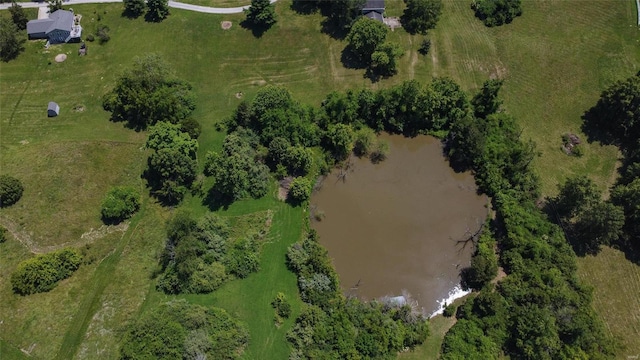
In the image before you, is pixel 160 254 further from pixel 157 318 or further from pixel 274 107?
pixel 274 107

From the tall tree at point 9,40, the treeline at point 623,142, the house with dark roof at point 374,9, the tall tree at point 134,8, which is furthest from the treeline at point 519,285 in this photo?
the tall tree at point 9,40

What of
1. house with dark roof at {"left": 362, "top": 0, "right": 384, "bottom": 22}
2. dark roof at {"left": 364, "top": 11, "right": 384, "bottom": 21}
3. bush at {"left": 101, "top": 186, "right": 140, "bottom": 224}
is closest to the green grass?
dark roof at {"left": 364, "top": 11, "right": 384, "bottom": 21}

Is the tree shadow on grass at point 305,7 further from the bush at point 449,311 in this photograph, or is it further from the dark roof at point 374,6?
the bush at point 449,311

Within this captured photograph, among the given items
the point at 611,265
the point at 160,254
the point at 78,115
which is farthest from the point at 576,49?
the point at 78,115

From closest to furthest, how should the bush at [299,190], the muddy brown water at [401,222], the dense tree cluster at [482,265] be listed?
the dense tree cluster at [482,265], the muddy brown water at [401,222], the bush at [299,190]

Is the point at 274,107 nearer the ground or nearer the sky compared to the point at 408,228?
nearer the sky

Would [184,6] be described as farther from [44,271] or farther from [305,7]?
[44,271]

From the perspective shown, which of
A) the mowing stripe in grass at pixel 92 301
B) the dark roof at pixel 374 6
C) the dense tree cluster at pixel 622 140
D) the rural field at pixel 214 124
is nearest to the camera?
the mowing stripe in grass at pixel 92 301
